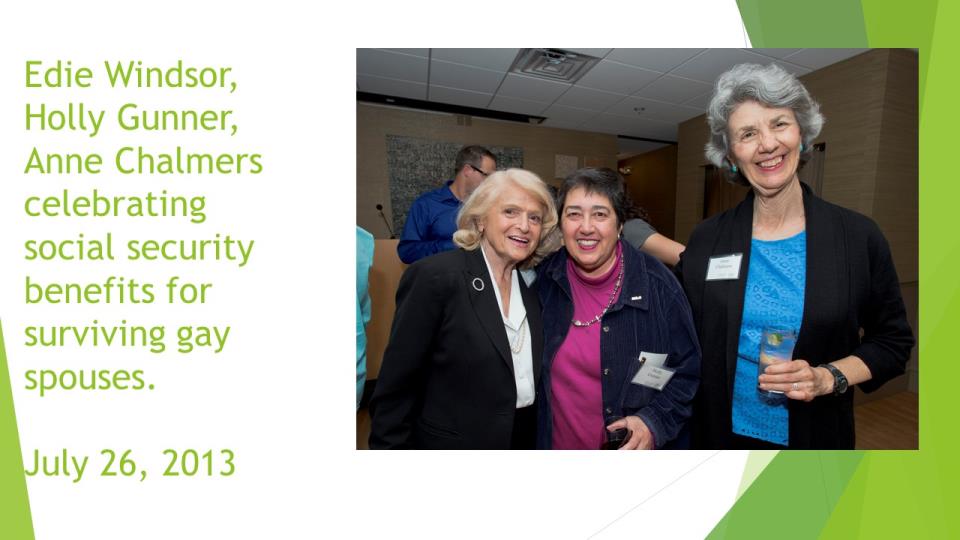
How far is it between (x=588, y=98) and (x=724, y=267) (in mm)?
2701

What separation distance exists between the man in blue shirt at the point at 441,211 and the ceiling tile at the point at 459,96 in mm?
846

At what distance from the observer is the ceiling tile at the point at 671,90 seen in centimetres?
266

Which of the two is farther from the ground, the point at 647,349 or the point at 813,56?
the point at 813,56

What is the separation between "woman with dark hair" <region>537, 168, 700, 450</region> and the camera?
42.8 inches

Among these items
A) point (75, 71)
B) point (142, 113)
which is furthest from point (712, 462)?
point (75, 71)

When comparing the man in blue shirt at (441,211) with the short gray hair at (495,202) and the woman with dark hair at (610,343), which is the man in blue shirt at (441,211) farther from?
the woman with dark hair at (610,343)

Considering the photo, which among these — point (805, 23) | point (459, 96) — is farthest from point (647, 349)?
point (459, 96)

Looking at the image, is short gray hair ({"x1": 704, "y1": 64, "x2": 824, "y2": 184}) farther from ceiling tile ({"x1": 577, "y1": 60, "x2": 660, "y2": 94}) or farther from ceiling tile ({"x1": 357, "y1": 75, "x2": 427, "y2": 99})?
ceiling tile ({"x1": 577, "y1": 60, "x2": 660, "y2": 94})

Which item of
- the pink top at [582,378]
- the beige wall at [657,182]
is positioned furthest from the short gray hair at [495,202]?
the beige wall at [657,182]

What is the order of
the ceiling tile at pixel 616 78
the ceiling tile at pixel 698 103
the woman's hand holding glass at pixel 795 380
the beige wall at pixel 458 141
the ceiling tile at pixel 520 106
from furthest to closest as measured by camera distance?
1. the ceiling tile at pixel 520 106
2. the ceiling tile at pixel 698 103
3. the ceiling tile at pixel 616 78
4. the beige wall at pixel 458 141
5. the woman's hand holding glass at pixel 795 380

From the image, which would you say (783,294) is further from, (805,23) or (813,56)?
(813,56)

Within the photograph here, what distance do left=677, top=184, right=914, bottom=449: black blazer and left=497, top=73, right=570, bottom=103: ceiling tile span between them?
1.97 metres

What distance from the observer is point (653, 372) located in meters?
1.09

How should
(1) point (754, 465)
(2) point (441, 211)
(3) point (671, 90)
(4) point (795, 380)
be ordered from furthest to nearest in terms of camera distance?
(3) point (671, 90)
(2) point (441, 211)
(1) point (754, 465)
(4) point (795, 380)
